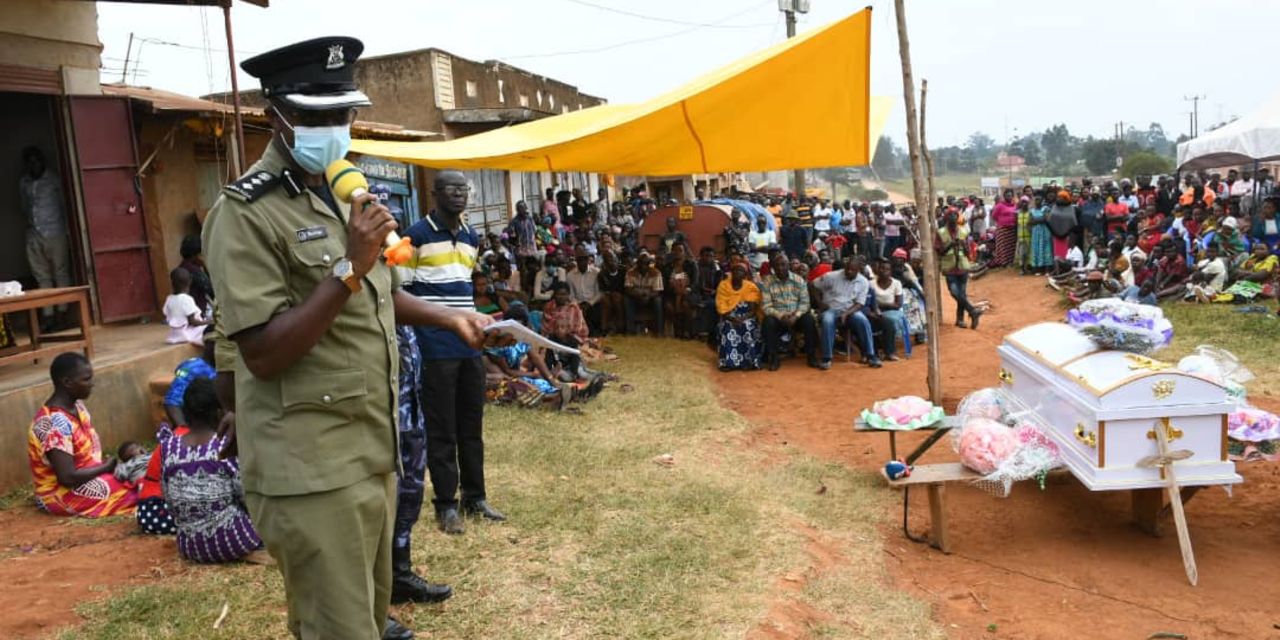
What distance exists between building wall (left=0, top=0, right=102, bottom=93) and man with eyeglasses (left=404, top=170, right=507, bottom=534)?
5.30m

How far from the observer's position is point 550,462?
614cm

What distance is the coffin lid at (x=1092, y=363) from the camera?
447 centimetres

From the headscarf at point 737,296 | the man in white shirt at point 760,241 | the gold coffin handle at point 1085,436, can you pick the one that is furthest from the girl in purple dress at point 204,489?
the man in white shirt at point 760,241

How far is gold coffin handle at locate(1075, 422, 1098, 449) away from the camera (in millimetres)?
4548

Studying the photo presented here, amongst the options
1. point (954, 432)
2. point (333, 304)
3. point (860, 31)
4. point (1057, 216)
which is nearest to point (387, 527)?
point (333, 304)

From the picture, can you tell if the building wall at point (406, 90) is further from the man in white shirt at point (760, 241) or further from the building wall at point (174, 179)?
the building wall at point (174, 179)

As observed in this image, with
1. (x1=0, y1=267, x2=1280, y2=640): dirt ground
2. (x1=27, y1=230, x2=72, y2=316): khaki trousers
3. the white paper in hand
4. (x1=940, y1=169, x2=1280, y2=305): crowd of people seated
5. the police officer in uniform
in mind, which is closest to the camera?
the police officer in uniform

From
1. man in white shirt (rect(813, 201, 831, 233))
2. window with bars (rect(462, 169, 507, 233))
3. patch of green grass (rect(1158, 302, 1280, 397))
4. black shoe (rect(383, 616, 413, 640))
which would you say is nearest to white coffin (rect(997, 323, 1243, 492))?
black shoe (rect(383, 616, 413, 640))

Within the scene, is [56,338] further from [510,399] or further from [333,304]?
[333,304]

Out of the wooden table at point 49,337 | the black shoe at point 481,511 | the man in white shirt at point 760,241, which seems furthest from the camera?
the man in white shirt at point 760,241

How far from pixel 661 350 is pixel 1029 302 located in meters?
7.52

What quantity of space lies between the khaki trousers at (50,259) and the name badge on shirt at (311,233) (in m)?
7.92

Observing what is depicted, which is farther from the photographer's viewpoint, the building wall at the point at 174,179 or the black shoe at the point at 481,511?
the building wall at the point at 174,179

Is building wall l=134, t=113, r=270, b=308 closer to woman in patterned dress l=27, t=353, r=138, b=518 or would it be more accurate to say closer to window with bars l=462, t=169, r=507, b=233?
woman in patterned dress l=27, t=353, r=138, b=518
